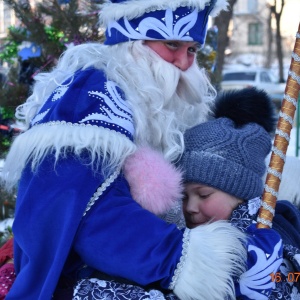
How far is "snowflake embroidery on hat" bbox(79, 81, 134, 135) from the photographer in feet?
5.94

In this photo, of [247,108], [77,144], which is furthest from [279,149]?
[77,144]

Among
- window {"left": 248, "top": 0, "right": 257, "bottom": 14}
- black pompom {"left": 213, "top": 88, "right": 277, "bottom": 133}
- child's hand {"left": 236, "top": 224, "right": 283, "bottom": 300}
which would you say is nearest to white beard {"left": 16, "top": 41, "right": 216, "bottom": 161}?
black pompom {"left": 213, "top": 88, "right": 277, "bottom": 133}

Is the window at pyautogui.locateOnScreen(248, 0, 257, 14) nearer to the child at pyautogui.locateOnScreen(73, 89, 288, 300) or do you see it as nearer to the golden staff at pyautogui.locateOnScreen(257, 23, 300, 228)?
the child at pyautogui.locateOnScreen(73, 89, 288, 300)

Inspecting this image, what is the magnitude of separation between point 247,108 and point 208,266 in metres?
0.83

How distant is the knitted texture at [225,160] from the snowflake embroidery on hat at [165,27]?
0.36m

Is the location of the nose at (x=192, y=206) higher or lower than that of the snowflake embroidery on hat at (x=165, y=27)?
lower

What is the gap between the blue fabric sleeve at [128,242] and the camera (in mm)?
1682

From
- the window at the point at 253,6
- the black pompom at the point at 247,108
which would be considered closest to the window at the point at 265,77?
the window at the point at 253,6

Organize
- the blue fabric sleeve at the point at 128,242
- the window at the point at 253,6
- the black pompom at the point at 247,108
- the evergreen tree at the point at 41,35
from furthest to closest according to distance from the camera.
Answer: the window at the point at 253,6 < the evergreen tree at the point at 41,35 < the black pompom at the point at 247,108 < the blue fabric sleeve at the point at 128,242

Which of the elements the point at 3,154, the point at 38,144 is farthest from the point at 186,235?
the point at 3,154

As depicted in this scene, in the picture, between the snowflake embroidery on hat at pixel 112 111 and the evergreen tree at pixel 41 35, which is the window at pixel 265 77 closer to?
the evergreen tree at pixel 41 35

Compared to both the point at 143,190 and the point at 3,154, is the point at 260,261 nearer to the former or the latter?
the point at 143,190

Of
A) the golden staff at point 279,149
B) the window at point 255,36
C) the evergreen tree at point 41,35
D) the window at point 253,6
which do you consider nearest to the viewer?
the golden staff at point 279,149

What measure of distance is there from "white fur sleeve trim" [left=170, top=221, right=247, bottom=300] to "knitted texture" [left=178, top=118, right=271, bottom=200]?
357 mm
